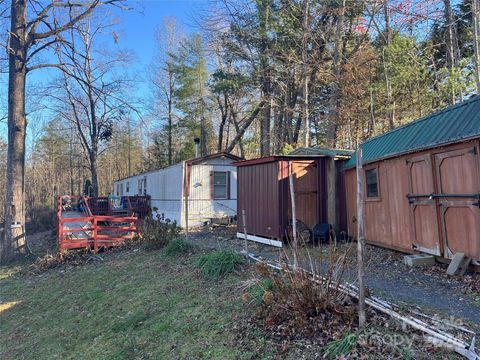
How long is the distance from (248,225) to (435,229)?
509cm

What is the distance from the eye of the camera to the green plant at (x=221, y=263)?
5961 mm

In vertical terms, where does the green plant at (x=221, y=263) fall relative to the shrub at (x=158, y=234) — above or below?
below

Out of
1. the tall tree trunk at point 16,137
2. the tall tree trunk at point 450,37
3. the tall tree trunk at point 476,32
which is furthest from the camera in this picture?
the tall tree trunk at point 450,37

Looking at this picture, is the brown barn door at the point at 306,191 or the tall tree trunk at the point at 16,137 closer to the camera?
the brown barn door at the point at 306,191

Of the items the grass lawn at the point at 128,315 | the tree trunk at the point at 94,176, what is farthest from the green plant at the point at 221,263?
the tree trunk at the point at 94,176

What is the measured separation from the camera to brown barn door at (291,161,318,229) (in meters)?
9.04

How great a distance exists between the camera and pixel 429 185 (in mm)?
6023

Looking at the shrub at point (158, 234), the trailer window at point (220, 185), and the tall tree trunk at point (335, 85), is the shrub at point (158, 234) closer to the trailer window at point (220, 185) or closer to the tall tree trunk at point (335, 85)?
the trailer window at point (220, 185)

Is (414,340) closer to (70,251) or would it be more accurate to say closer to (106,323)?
(106,323)

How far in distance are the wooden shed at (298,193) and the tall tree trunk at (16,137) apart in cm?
736

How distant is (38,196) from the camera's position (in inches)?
1336

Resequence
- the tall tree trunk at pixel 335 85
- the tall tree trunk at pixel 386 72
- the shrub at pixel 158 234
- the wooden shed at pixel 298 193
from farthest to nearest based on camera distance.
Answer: the tall tree trunk at pixel 335 85
the tall tree trunk at pixel 386 72
the shrub at pixel 158 234
the wooden shed at pixel 298 193

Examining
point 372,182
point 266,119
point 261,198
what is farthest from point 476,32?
point 266,119

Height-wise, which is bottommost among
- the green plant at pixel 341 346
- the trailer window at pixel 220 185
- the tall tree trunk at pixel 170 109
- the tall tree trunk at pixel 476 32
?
the green plant at pixel 341 346
